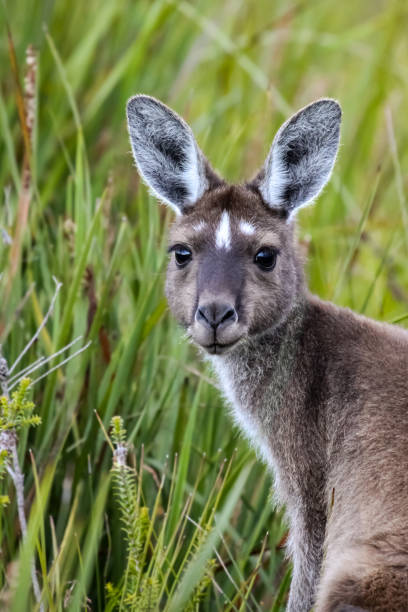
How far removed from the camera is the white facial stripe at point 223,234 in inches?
170

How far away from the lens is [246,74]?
271 inches

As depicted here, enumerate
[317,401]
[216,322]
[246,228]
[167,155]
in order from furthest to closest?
[167,155] → [246,228] → [317,401] → [216,322]

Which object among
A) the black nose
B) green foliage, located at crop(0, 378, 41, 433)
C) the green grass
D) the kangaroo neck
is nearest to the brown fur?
the kangaroo neck

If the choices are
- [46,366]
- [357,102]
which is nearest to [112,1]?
[357,102]

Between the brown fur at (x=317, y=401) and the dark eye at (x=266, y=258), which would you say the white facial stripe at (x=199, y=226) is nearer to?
the brown fur at (x=317, y=401)

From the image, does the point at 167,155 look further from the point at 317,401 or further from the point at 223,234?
the point at 317,401

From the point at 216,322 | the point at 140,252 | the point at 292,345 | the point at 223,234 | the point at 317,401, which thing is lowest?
the point at 317,401

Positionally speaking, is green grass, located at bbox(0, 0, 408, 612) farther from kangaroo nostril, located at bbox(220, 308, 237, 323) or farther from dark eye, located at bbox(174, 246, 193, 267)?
kangaroo nostril, located at bbox(220, 308, 237, 323)

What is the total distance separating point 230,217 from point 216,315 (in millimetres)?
567

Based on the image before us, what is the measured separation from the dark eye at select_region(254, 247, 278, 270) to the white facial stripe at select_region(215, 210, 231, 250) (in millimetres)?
146

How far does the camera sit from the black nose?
4.03 m

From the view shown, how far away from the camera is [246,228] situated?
4.39 m

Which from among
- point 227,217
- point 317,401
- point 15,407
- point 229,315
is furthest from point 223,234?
point 15,407

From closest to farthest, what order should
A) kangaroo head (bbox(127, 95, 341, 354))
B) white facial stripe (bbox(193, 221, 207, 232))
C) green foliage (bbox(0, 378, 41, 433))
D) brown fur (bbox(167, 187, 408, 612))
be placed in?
1. green foliage (bbox(0, 378, 41, 433))
2. brown fur (bbox(167, 187, 408, 612))
3. kangaroo head (bbox(127, 95, 341, 354))
4. white facial stripe (bbox(193, 221, 207, 232))
